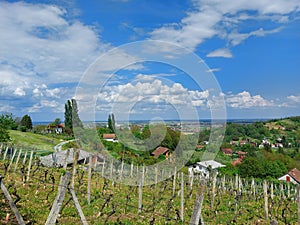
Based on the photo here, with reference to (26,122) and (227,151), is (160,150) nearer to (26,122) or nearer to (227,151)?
(227,151)

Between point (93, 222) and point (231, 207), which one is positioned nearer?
point (93, 222)

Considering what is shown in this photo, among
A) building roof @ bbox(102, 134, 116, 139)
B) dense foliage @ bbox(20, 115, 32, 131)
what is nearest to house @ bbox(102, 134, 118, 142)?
building roof @ bbox(102, 134, 116, 139)

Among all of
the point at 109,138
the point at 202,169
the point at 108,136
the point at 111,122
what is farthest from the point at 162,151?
the point at 202,169

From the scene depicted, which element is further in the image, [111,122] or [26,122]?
[26,122]

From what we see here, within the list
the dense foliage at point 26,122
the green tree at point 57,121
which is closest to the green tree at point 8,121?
the dense foliage at point 26,122

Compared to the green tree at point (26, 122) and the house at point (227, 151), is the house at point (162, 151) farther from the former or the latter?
the green tree at point (26, 122)

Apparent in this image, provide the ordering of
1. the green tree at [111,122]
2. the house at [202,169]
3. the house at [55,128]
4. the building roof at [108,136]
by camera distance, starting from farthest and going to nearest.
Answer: the house at [55,128] < the house at [202,169] < the building roof at [108,136] < the green tree at [111,122]

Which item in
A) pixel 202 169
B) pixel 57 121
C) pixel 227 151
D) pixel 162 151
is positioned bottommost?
pixel 202 169

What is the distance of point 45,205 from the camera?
893 centimetres

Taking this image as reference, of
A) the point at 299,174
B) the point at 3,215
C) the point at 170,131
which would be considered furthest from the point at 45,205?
the point at 299,174

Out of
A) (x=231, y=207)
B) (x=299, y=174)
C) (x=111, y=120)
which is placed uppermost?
(x=111, y=120)

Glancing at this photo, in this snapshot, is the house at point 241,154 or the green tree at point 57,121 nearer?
the house at point 241,154

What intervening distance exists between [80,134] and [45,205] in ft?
15.7

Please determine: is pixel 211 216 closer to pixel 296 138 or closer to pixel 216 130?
pixel 216 130
